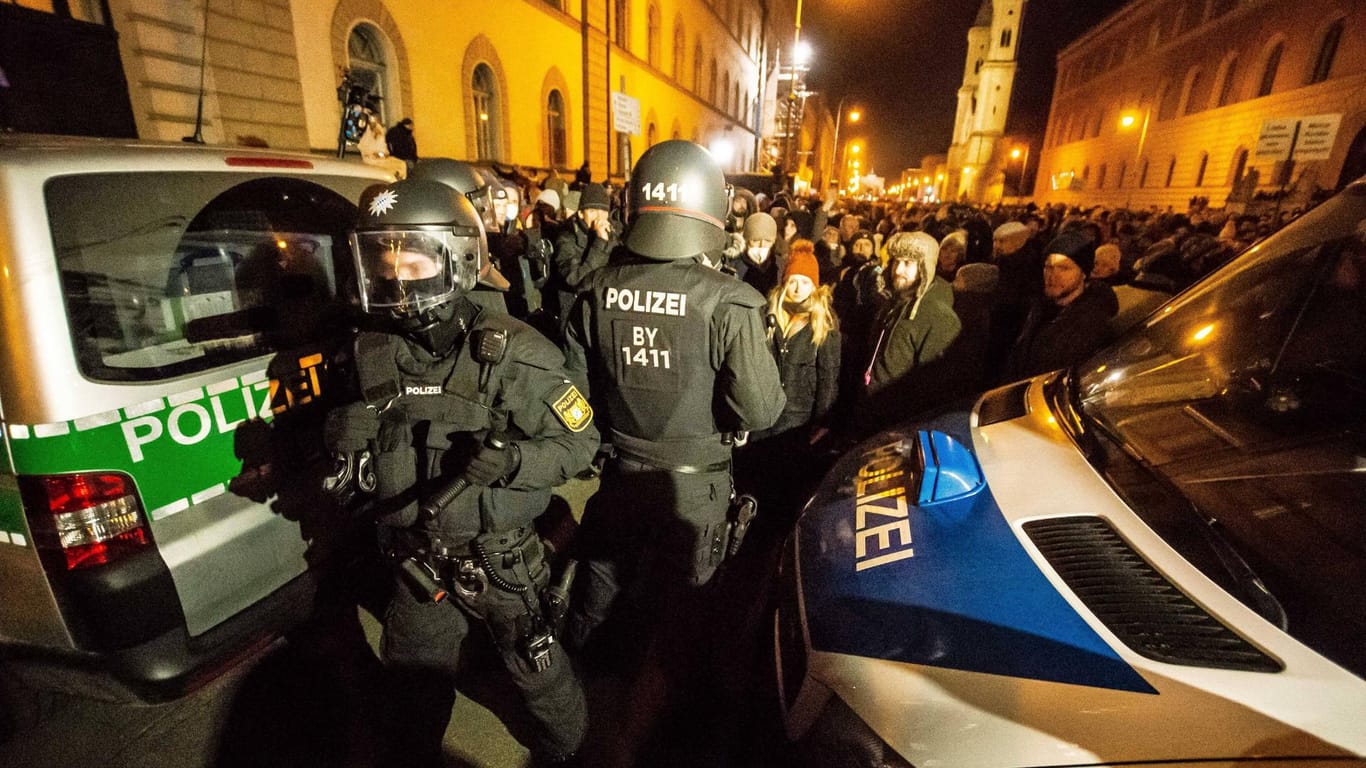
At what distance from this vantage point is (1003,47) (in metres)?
62.9

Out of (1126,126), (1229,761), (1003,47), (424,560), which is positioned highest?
(1003,47)

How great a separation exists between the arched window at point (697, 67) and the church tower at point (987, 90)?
42.5 m

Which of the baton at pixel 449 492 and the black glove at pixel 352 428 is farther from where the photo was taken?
the black glove at pixel 352 428

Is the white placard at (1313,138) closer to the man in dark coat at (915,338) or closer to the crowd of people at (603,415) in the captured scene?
the crowd of people at (603,415)

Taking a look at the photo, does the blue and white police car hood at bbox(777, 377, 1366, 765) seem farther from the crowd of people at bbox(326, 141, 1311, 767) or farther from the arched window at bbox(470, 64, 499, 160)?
the arched window at bbox(470, 64, 499, 160)

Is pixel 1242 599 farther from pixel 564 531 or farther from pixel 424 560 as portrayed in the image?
pixel 564 531

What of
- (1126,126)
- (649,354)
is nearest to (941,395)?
(649,354)

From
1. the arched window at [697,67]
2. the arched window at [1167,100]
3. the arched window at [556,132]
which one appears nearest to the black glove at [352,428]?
the arched window at [556,132]

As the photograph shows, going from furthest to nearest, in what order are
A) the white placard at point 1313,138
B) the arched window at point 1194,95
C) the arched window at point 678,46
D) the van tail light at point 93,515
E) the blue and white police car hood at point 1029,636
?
the arched window at point 1194,95
the arched window at point 678,46
the white placard at point 1313,138
the van tail light at point 93,515
the blue and white police car hood at point 1029,636

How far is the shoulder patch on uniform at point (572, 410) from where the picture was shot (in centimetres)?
199

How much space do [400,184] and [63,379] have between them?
3.64 ft

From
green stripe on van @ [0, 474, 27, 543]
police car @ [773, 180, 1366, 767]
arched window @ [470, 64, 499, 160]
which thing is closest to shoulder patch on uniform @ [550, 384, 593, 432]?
police car @ [773, 180, 1366, 767]

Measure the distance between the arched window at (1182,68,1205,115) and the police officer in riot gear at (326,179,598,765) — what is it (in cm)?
4270

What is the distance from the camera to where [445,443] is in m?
1.98
